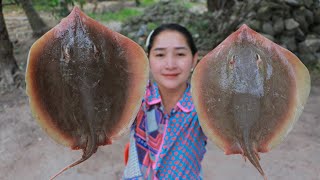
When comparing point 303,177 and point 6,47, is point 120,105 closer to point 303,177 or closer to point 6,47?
point 303,177

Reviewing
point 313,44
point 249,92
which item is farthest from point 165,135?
point 313,44

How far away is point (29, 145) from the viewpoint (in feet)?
13.5

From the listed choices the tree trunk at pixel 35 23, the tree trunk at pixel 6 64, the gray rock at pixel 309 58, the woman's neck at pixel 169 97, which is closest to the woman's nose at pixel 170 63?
the woman's neck at pixel 169 97

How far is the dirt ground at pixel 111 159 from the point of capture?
3541 millimetres

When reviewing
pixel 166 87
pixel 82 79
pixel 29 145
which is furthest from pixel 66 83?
pixel 29 145

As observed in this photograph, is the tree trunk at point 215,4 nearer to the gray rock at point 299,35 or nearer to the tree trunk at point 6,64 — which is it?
the gray rock at point 299,35

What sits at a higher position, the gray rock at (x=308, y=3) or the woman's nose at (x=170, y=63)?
the woman's nose at (x=170, y=63)

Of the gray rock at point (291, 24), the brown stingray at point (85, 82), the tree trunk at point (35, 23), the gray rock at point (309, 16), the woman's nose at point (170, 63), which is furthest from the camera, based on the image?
the tree trunk at point (35, 23)

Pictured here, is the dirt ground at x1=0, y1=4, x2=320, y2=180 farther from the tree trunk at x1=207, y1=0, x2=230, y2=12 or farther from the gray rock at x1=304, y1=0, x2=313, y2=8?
the tree trunk at x1=207, y1=0, x2=230, y2=12

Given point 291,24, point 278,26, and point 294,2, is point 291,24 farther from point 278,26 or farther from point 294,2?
point 294,2

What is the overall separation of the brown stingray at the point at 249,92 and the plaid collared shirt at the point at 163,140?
439mm

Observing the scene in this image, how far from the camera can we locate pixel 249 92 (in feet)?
4.65

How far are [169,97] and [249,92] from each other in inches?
23.3

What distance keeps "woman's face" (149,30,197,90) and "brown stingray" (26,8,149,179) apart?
32 cm
